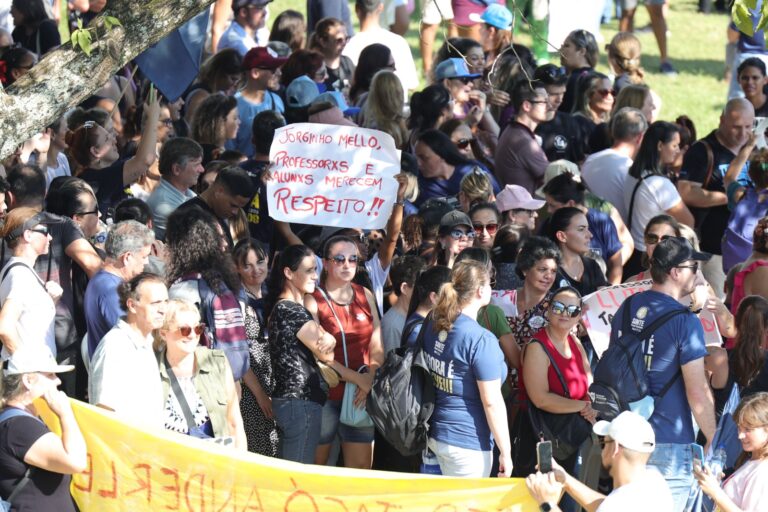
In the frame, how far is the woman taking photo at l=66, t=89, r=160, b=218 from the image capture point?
9.30 m

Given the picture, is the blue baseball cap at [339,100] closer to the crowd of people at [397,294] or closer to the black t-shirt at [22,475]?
the crowd of people at [397,294]

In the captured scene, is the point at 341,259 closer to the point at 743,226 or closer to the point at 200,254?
the point at 200,254

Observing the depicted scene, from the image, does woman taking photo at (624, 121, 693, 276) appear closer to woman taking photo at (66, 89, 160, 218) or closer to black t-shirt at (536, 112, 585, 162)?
black t-shirt at (536, 112, 585, 162)

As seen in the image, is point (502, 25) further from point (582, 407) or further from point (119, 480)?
point (119, 480)

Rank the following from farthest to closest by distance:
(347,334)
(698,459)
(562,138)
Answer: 1. (562,138)
2. (347,334)
3. (698,459)

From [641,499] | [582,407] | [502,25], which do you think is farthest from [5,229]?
[502,25]

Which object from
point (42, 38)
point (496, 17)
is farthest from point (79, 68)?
point (496, 17)

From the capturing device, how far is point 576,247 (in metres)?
8.94

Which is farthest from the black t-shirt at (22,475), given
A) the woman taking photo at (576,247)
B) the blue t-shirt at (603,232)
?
the blue t-shirt at (603,232)

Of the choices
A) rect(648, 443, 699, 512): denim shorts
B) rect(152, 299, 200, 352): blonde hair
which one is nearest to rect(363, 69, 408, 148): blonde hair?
rect(152, 299, 200, 352): blonde hair

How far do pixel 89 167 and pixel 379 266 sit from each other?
2328mm

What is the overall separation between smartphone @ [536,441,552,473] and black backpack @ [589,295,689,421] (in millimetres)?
1320

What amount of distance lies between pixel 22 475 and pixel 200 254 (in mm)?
1956

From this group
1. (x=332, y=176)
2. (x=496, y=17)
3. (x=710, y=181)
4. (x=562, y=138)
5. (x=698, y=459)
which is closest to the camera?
(x=698, y=459)
